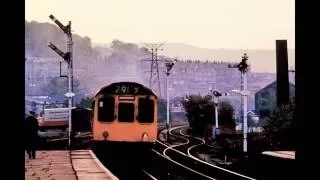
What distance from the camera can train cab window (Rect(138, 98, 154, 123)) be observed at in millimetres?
18047

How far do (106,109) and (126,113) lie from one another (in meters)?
0.72

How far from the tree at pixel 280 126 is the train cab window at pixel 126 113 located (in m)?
8.99

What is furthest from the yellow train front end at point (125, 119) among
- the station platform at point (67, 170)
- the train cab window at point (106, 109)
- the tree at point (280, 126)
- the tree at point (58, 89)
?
the tree at point (58, 89)

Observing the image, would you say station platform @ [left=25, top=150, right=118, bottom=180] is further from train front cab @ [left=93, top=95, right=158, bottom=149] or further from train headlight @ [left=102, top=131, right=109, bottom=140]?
train front cab @ [left=93, top=95, right=158, bottom=149]

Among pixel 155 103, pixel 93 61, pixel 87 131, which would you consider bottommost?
pixel 87 131

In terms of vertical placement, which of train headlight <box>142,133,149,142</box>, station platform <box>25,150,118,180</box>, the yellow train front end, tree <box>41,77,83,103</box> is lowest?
station platform <box>25,150,118,180</box>

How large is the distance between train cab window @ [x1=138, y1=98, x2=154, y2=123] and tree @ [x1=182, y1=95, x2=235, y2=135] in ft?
81.7

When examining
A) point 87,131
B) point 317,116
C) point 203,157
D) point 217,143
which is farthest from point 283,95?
point 317,116

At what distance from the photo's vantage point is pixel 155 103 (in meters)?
18.3

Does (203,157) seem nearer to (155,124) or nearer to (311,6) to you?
(155,124)

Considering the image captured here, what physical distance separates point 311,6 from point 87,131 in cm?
4595

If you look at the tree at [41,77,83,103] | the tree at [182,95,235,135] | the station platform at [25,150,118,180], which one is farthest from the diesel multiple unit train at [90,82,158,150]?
the tree at [41,77,83,103]
